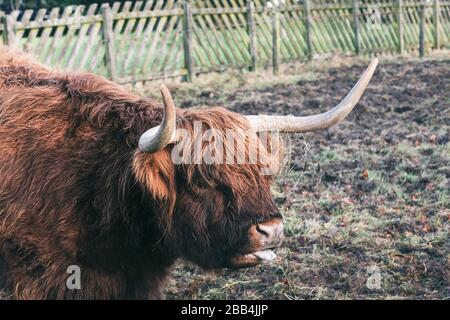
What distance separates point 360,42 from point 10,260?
1532 centimetres

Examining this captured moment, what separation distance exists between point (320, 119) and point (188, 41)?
1007 cm

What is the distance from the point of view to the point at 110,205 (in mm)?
3824

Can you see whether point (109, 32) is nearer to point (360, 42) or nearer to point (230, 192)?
point (360, 42)

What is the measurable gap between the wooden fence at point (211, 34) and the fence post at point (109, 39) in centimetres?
2

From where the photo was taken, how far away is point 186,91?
39.2 ft

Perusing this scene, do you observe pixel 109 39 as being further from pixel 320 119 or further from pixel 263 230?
pixel 263 230

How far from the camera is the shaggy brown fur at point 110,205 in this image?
3.75 meters

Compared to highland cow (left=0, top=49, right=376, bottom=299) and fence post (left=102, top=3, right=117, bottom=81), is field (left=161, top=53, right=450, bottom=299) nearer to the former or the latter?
highland cow (left=0, top=49, right=376, bottom=299)

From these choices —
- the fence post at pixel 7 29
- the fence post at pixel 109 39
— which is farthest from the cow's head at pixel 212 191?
the fence post at pixel 109 39

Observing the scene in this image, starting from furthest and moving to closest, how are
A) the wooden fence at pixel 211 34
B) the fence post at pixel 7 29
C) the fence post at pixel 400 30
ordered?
the fence post at pixel 400 30 < the wooden fence at pixel 211 34 < the fence post at pixel 7 29

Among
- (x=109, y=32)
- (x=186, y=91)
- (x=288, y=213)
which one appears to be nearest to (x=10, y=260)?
(x=288, y=213)

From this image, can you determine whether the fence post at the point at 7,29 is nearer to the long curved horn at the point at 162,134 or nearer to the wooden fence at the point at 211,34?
the wooden fence at the point at 211,34

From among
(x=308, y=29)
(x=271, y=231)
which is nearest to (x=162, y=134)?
(x=271, y=231)

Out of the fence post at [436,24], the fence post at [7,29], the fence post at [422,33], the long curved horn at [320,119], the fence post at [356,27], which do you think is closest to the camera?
the long curved horn at [320,119]
